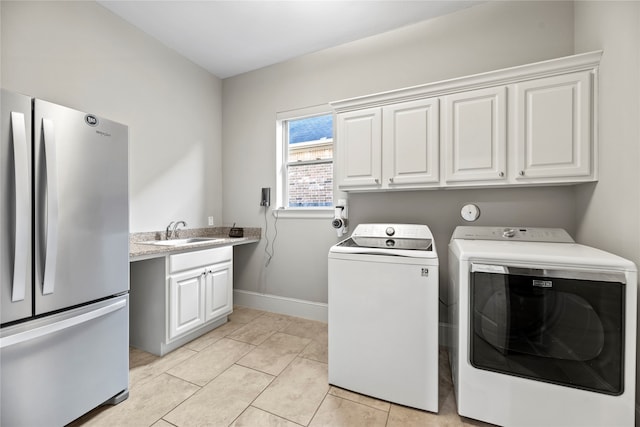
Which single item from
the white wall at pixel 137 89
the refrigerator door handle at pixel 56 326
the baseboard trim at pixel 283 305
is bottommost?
the baseboard trim at pixel 283 305

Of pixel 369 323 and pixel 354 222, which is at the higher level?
pixel 354 222

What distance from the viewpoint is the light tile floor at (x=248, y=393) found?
57.1 inches

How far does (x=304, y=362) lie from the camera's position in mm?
2035

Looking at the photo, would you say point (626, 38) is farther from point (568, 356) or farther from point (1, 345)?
point (1, 345)

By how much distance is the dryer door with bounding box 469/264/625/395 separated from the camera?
1.20 meters

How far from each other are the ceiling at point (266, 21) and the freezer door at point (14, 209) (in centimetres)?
169

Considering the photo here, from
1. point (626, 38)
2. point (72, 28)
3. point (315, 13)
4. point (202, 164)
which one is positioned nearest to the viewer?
point (626, 38)

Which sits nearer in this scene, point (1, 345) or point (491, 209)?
point (1, 345)

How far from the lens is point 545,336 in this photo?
1.31m

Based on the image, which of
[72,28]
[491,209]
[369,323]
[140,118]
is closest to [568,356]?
[369,323]

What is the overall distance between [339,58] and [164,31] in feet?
5.68

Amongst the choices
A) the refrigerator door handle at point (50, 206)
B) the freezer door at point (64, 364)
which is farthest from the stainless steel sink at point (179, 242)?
the refrigerator door handle at point (50, 206)

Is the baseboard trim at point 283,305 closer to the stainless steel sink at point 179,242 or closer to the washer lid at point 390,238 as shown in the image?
the stainless steel sink at point 179,242

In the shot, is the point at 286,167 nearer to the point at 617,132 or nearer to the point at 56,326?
the point at 56,326
